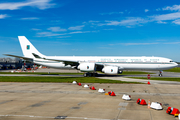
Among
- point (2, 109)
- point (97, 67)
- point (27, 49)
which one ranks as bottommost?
point (2, 109)

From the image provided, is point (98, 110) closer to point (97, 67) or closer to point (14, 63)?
point (97, 67)

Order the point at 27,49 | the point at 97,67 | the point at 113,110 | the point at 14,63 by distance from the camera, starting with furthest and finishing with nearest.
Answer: the point at 14,63
the point at 27,49
the point at 97,67
the point at 113,110

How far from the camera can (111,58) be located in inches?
1661

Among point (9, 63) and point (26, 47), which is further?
point (9, 63)

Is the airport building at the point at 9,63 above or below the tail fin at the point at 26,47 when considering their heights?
below

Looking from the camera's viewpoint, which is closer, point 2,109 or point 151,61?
point 2,109

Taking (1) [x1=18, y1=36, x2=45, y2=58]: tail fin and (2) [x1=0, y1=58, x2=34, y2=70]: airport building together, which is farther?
(2) [x1=0, y1=58, x2=34, y2=70]: airport building

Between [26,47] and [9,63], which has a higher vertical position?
[26,47]

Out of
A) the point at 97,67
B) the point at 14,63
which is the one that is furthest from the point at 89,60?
the point at 14,63

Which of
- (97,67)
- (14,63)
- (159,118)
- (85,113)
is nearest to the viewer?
(159,118)

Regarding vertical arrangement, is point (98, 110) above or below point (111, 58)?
below

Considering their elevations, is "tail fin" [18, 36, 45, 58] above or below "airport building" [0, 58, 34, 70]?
above

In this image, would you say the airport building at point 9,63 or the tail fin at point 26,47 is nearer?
the tail fin at point 26,47

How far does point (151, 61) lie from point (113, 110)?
109ft
